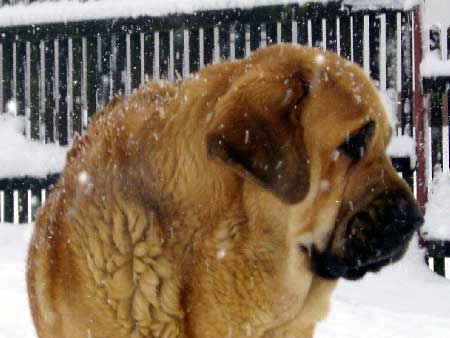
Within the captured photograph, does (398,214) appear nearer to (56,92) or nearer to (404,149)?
(404,149)

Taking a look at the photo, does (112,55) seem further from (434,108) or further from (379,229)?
(379,229)

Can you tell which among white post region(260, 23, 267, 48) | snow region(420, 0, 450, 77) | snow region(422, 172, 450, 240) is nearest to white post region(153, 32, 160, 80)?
white post region(260, 23, 267, 48)

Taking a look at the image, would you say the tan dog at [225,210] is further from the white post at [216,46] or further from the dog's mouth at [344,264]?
the white post at [216,46]

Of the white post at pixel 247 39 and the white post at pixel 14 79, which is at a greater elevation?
the white post at pixel 247 39

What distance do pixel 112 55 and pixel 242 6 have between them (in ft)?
5.53

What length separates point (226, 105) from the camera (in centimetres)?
242

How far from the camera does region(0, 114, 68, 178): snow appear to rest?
25.1ft

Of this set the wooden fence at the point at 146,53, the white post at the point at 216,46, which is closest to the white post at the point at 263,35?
the wooden fence at the point at 146,53

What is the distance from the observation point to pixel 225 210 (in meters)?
2.47

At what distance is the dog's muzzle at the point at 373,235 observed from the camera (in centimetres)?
259

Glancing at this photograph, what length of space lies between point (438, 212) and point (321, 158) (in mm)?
4247

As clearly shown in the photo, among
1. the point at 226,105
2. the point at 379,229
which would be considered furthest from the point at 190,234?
the point at 379,229

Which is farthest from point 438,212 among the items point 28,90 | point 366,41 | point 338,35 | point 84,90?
point 28,90

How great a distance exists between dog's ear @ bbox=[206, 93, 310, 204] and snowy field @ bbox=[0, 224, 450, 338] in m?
2.69
